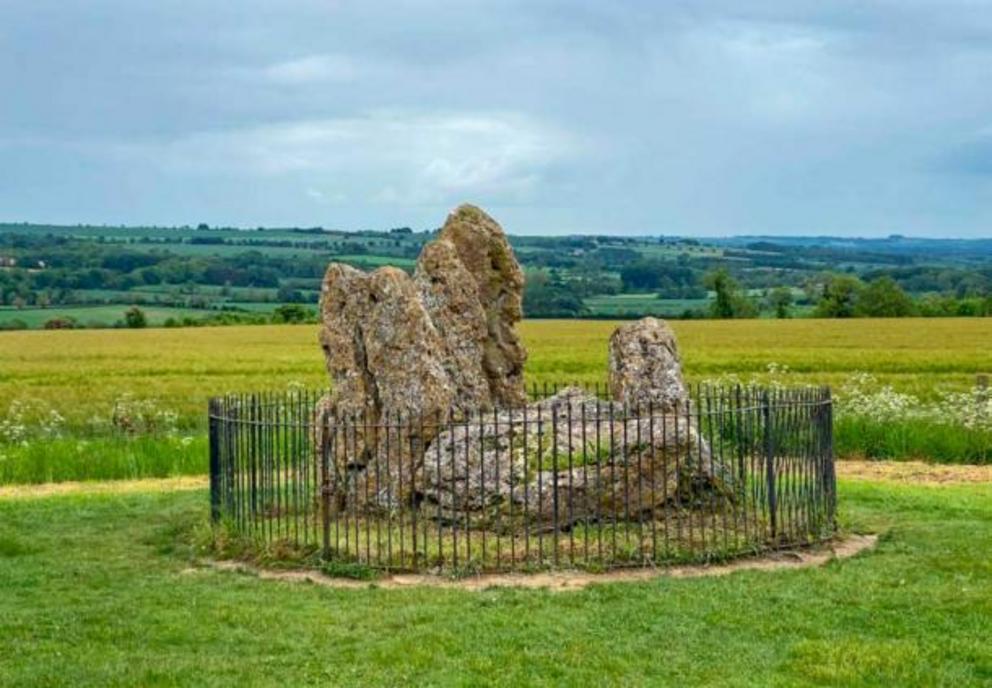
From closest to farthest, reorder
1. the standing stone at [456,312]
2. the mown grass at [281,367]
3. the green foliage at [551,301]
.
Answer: the standing stone at [456,312]
the mown grass at [281,367]
the green foliage at [551,301]

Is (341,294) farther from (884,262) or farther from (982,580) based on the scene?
(884,262)

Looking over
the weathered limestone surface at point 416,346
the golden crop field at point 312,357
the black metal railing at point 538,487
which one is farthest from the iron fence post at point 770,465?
the golden crop field at point 312,357

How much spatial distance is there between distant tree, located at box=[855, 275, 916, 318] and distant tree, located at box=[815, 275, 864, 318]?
0.45m

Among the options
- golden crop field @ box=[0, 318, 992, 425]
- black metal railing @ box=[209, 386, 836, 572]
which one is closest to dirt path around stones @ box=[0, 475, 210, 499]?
black metal railing @ box=[209, 386, 836, 572]

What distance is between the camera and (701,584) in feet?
41.8

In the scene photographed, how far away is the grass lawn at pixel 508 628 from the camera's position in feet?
32.5

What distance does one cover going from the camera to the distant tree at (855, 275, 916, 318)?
4114 inches

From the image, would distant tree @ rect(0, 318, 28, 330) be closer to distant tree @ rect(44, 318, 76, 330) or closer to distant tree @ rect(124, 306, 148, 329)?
distant tree @ rect(44, 318, 76, 330)

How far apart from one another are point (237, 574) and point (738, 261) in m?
128

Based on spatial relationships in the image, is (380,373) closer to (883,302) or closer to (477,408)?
(477,408)

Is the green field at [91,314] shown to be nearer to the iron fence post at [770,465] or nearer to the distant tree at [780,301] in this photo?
the distant tree at [780,301]

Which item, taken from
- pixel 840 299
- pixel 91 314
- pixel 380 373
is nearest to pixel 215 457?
pixel 380 373

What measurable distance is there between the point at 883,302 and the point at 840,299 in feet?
10.4

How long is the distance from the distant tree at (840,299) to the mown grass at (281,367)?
14.6 m
